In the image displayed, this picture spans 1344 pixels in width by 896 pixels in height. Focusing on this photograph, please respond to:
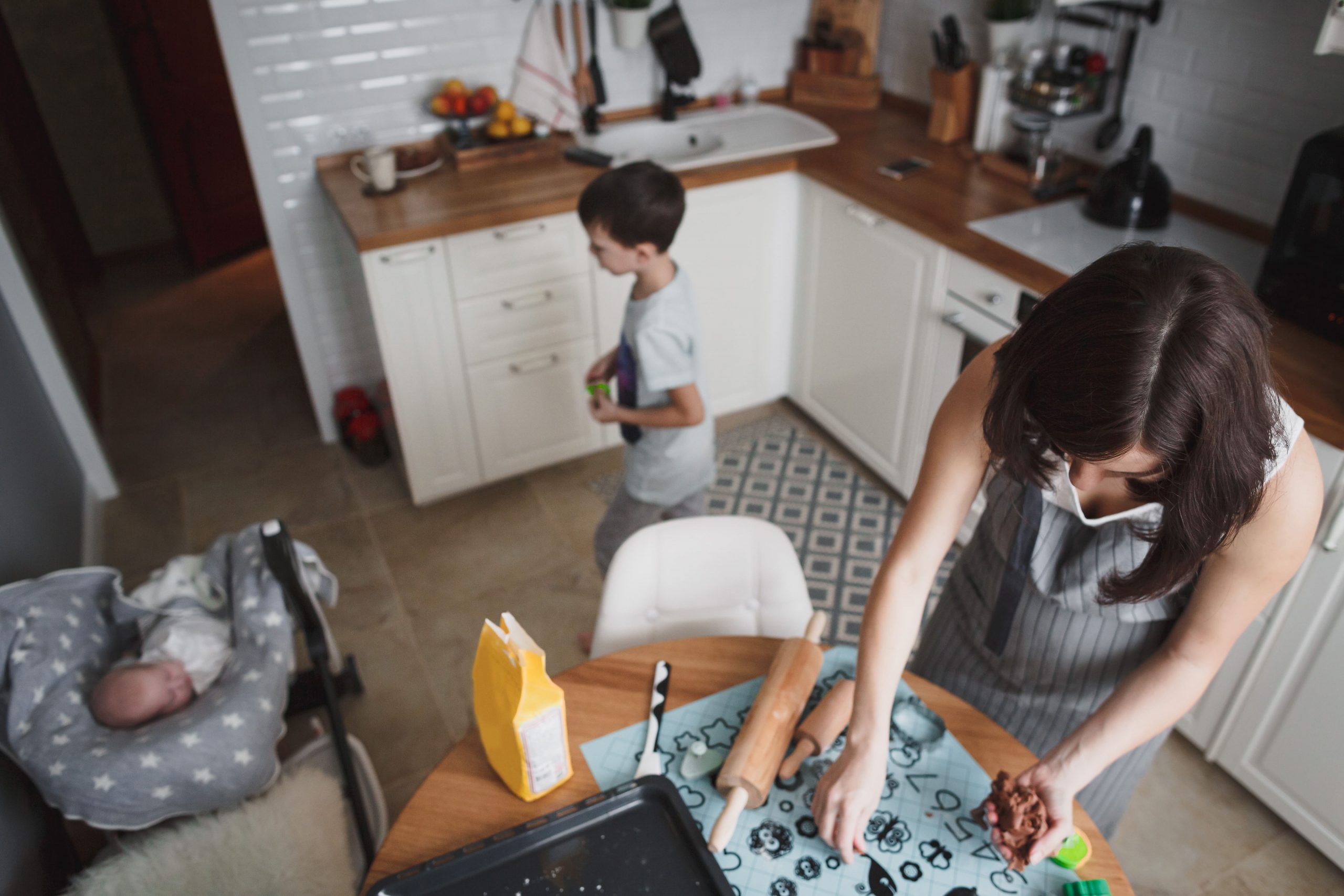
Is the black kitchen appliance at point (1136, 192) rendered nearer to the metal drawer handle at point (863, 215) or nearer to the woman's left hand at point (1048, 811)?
the metal drawer handle at point (863, 215)

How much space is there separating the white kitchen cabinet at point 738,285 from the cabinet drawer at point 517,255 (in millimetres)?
107

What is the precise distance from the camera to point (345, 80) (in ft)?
8.92

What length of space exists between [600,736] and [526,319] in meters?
1.60

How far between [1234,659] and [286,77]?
9.09 feet

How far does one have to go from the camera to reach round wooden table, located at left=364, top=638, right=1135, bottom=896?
46.0 inches

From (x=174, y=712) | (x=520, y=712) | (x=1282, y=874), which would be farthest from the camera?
(x=1282, y=874)

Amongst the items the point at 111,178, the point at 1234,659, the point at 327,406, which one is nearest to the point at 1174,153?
the point at 1234,659

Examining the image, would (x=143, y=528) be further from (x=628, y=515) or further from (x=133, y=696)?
(x=628, y=515)

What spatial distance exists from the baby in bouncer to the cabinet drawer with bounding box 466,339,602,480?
92 centimetres

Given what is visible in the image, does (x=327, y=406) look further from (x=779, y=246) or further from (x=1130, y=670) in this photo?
(x=1130, y=670)

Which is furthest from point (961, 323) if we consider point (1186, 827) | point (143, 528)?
point (143, 528)

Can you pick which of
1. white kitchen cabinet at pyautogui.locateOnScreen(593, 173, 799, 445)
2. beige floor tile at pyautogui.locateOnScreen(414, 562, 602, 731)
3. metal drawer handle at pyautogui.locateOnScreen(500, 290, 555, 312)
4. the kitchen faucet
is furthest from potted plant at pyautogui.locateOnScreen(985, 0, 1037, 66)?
beige floor tile at pyautogui.locateOnScreen(414, 562, 602, 731)

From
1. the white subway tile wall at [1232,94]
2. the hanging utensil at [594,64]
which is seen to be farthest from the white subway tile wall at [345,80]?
the white subway tile wall at [1232,94]

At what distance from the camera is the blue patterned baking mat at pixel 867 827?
3.67 ft
